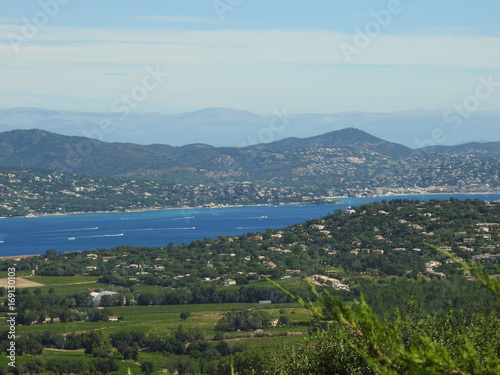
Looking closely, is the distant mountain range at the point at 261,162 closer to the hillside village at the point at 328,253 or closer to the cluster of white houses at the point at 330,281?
the hillside village at the point at 328,253

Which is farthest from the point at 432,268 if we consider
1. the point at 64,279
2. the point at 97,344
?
the point at 64,279

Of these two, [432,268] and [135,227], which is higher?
[135,227]

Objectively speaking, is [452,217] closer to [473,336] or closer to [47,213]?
[473,336]

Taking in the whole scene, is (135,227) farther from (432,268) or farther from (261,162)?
(261,162)

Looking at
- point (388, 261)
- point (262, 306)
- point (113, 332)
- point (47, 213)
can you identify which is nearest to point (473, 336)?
point (113, 332)

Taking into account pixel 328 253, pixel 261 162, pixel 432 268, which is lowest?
pixel 432 268

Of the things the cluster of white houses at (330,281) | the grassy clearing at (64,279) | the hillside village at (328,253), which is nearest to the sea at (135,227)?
the hillside village at (328,253)
